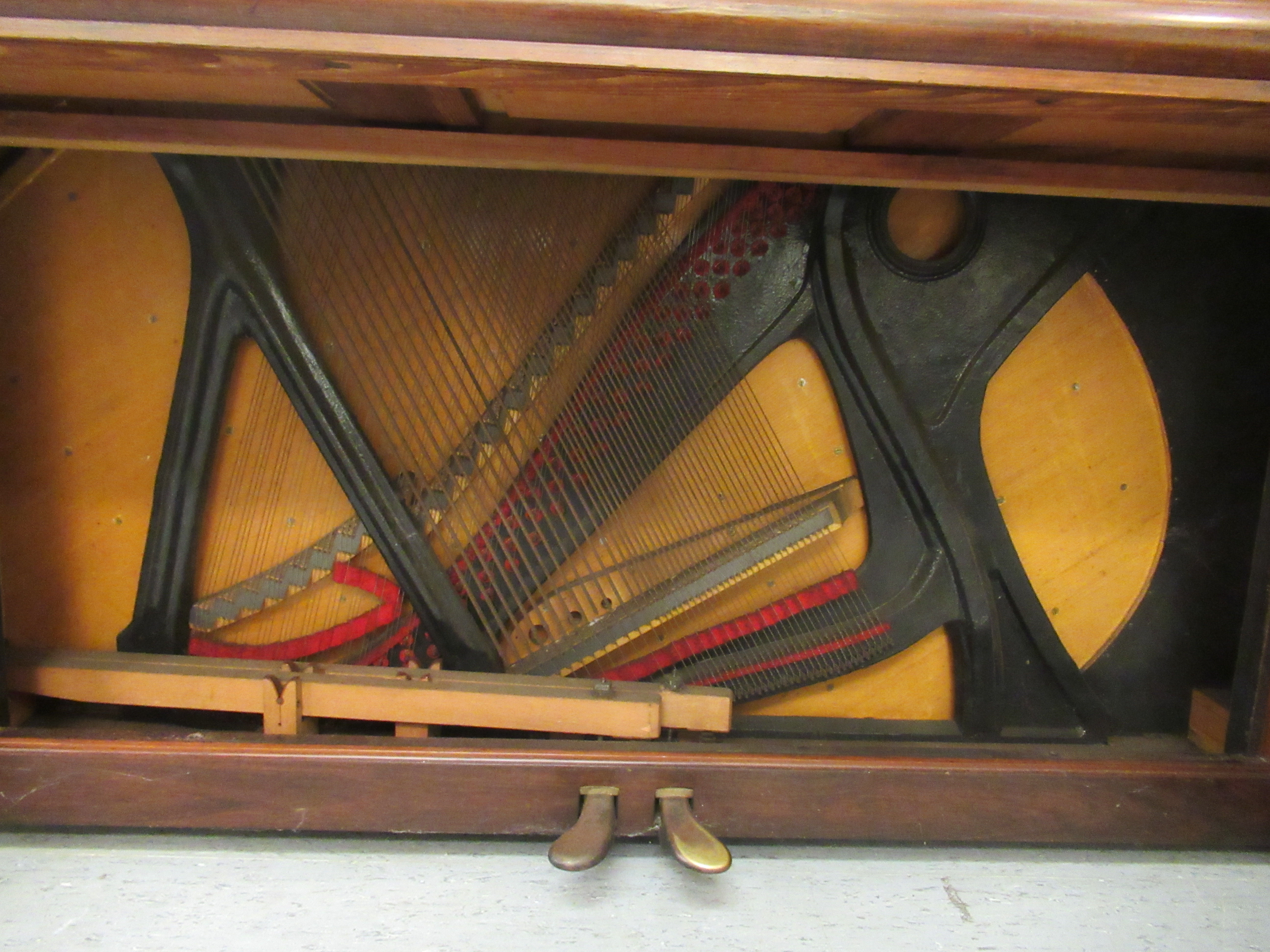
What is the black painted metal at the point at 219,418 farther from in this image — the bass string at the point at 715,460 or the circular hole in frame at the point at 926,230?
the circular hole in frame at the point at 926,230

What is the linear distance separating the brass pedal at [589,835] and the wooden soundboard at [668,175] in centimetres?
3

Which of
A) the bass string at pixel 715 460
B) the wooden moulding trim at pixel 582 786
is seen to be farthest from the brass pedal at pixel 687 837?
the bass string at pixel 715 460

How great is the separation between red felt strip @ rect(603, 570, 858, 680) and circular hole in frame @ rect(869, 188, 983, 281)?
1.94 ft

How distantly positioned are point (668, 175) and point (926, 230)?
608 millimetres

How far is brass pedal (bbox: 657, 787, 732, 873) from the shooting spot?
1.21 meters

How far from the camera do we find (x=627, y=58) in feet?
2.99

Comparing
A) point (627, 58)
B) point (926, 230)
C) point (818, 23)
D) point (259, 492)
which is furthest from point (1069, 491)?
point (259, 492)

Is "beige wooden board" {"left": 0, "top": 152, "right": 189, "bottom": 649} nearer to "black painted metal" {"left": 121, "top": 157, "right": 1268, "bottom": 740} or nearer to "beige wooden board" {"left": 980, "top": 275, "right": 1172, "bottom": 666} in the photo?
"black painted metal" {"left": 121, "top": 157, "right": 1268, "bottom": 740}

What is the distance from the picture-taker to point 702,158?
1240 mm

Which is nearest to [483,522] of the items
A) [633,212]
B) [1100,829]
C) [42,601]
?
[633,212]

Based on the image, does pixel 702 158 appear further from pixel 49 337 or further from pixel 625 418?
pixel 49 337

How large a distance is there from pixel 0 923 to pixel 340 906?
488 mm

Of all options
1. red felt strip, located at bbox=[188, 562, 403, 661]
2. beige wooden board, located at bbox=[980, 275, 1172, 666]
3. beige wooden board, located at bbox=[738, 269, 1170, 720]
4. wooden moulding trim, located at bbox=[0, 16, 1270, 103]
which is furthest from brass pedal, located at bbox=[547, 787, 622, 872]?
Answer: wooden moulding trim, located at bbox=[0, 16, 1270, 103]

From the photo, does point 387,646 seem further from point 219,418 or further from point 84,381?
point 84,381
